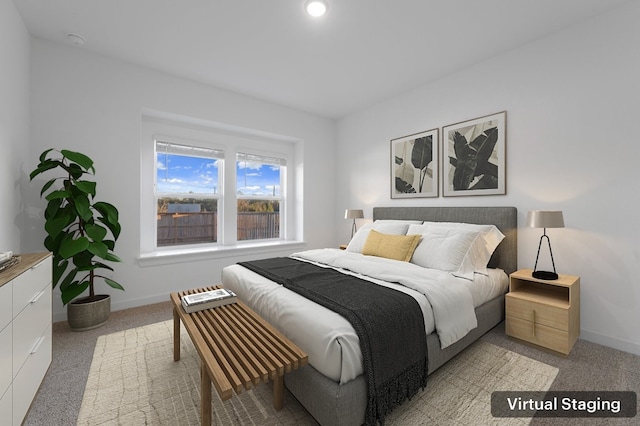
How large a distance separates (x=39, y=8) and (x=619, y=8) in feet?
15.7

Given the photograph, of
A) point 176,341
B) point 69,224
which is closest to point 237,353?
point 176,341

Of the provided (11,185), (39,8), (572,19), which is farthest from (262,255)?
(572,19)

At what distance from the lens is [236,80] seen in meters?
3.47

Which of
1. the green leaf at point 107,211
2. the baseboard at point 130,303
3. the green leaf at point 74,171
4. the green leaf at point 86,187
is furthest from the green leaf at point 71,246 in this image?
the baseboard at point 130,303

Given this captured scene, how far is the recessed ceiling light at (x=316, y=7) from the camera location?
2.15m

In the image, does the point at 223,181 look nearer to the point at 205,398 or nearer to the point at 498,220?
the point at 205,398

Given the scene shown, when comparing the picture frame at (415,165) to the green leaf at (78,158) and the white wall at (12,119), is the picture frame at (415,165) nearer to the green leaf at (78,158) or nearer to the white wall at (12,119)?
the green leaf at (78,158)

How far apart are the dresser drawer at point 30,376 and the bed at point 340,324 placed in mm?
1236

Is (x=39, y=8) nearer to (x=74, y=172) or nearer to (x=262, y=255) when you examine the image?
(x=74, y=172)

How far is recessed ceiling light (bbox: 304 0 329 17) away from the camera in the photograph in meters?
2.15

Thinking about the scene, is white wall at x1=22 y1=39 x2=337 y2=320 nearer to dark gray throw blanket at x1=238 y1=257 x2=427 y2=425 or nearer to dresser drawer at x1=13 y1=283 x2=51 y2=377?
dresser drawer at x1=13 y1=283 x2=51 y2=377

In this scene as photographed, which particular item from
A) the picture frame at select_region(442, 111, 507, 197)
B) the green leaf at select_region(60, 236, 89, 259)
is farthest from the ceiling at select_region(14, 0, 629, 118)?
the green leaf at select_region(60, 236, 89, 259)

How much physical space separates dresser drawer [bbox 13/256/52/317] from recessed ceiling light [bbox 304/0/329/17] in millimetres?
2616

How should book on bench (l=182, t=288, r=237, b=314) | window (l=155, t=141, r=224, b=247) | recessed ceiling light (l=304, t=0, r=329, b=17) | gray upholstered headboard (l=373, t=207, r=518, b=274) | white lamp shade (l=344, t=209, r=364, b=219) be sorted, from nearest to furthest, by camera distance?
1. book on bench (l=182, t=288, r=237, b=314)
2. recessed ceiling light (l=304, t=0, r=329, b=17)
3. gray upholstered headboard (l=373, t=207, r=518, b=274)
4. window (l=155, t=141, r=224, b=247)
5. white lamp shade (l=344, t=209, r=364, b=219)
